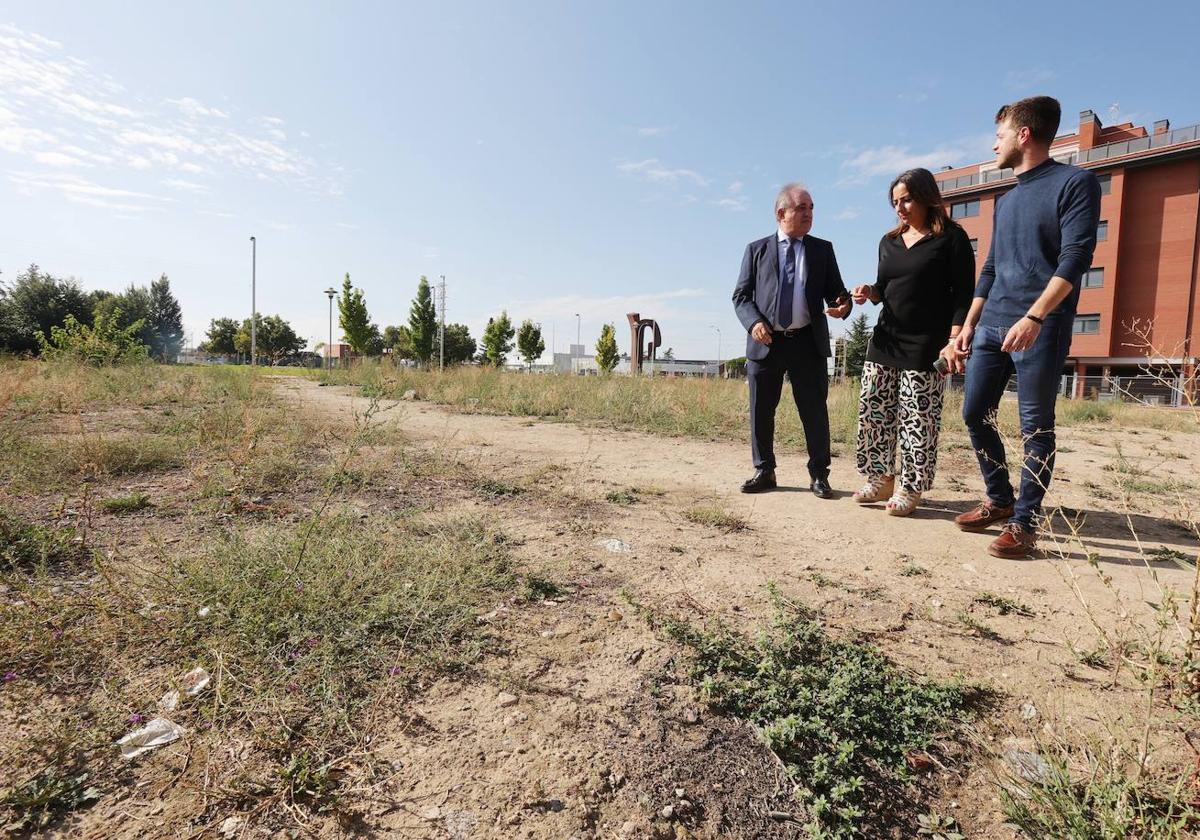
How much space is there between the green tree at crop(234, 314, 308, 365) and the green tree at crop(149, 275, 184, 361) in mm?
5563

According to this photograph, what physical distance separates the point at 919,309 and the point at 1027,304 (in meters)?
0.58

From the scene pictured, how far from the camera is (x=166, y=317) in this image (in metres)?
57.7

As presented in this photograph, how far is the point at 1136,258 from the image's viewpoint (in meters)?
30.5

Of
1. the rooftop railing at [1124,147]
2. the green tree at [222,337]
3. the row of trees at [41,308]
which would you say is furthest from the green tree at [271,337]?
the rooftop railing at [1124,147]

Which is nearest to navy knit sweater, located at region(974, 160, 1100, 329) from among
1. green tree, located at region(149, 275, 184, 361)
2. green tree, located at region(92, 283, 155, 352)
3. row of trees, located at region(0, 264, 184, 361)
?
row of trees, located at region(0, 264, 184, 361)

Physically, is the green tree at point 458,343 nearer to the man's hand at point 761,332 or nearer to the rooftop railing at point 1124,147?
the rooftop railing at point 1124,147

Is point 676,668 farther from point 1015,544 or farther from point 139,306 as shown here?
point 139,306

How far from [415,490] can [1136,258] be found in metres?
42.2

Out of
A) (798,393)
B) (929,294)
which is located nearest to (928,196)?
(929,294)

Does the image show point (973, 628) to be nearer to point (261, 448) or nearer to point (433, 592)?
point (433, 592)

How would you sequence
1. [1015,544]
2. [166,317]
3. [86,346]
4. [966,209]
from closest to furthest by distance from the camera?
[1015,544] < [86,346] < [966,209] < [166,317]

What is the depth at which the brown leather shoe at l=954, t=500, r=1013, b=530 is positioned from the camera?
2850 mm

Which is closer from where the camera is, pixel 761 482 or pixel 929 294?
pixel 929 294

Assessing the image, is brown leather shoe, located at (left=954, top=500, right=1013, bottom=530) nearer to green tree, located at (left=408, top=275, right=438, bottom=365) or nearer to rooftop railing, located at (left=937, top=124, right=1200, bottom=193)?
rooftop railing, located at (left=937, top=124, right=1200, bottom=193)
